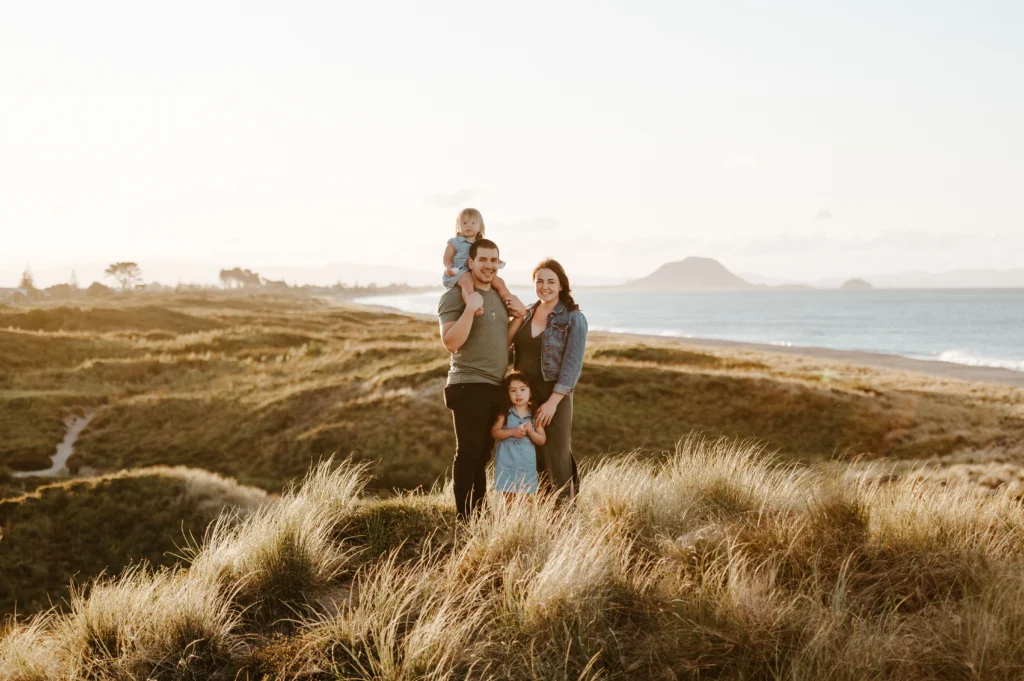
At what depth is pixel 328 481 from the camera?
7.47m

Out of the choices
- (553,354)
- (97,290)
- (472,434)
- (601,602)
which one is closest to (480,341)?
(553,354)

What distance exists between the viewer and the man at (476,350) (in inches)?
226

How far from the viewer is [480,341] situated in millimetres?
5871

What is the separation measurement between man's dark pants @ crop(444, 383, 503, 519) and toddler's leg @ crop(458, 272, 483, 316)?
66 cm

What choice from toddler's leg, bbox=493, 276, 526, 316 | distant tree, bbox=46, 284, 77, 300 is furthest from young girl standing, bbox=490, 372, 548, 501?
distant tree, bbox=46, 284, 77, 300

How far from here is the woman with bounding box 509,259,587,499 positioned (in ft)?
19.8

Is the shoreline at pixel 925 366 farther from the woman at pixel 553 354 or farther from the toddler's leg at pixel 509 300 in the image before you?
the toddler's leg at pixel 509 300

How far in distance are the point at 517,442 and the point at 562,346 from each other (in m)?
0.91

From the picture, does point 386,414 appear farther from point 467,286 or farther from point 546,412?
point 467,286

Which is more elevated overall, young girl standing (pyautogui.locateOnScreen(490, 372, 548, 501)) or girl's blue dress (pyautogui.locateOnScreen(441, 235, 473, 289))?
girl's blue dress (pyautogui.locateOnScreen(441, 235, 473, 289))

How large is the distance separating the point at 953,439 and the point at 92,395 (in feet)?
105

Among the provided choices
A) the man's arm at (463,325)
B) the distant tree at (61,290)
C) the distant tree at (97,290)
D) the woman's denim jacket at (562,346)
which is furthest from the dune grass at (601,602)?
the distant tree at (61,290)

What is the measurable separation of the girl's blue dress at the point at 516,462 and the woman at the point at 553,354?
0.63 ft

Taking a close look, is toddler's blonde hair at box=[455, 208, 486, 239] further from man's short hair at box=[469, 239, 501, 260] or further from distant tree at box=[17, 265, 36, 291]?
distant tree at box=[17, 265, 36, 291]
